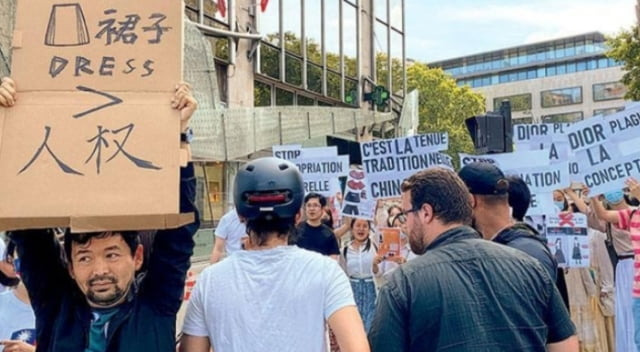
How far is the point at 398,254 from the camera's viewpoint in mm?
7531

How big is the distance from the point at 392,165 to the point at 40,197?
222 inches

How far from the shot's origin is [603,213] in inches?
242

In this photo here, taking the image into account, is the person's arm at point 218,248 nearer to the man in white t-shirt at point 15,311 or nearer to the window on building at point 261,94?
the man in white t-shirt at point 15,311

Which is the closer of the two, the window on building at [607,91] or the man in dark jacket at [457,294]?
the man in dark jacket at [457,294]

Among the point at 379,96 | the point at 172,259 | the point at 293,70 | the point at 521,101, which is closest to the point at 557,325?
the point at 172,259

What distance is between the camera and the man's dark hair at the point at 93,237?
2.23 m

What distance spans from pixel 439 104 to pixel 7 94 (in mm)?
47851

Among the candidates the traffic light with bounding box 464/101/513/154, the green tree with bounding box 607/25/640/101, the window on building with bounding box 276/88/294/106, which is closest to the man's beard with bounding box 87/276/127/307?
the traffic light with bounding box 464/101/513/154

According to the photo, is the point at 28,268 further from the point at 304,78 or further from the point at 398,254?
the point at 304,78

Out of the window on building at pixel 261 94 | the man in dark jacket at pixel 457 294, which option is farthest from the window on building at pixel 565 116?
the man in dark jacket at pixel 457 294

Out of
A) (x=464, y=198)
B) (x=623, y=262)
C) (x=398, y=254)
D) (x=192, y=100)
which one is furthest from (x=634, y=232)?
(x=192, y=100)

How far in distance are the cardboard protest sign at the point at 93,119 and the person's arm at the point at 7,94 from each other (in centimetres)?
2

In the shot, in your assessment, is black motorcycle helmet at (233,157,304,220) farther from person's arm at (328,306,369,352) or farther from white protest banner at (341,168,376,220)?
white protest banner at (341,168,376,220)

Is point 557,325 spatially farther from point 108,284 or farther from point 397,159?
point 397,159
